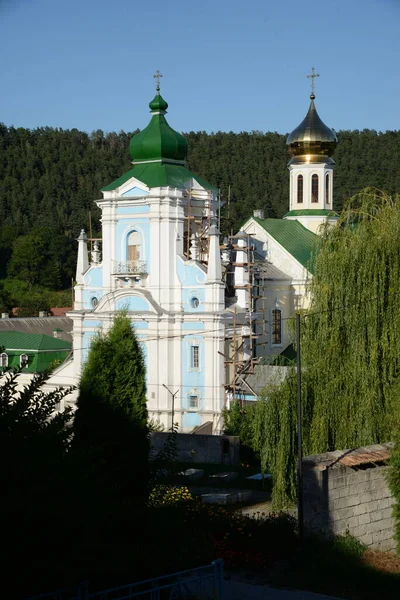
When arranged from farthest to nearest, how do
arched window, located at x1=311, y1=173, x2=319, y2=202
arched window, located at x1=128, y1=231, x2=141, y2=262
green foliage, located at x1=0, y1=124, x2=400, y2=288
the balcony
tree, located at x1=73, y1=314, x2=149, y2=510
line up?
green foliage, located at x1=0, y1=124, x2=400, y2=288 → arched window, located at x1=311, y1=173, x2=319, y2=202 → arched window, located at x1=128, y1=231, x2=141, y2=262 → the balcony → tree, located at x1=73, y1=314, x2=149, y2=510

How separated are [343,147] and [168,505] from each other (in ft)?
264

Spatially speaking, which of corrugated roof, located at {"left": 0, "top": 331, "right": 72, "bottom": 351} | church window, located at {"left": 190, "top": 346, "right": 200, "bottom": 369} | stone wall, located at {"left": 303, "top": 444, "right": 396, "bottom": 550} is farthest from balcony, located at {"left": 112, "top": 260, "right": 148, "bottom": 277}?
stone wall, located at {"left": 303, "top": 444, "right": 396, "bottom": 550}

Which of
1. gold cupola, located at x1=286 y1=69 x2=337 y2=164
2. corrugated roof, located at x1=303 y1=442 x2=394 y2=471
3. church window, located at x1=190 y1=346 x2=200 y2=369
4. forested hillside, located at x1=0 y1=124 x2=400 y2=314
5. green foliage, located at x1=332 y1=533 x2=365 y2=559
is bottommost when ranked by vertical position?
green foliage, located at x1=332 y1=533 x2=365 y2=559

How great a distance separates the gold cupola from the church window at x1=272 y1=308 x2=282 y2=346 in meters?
8.06

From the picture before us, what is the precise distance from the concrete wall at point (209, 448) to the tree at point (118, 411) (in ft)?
36.7

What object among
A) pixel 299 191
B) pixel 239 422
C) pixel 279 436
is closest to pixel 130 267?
pixel 239 422

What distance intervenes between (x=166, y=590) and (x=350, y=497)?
4991 mm

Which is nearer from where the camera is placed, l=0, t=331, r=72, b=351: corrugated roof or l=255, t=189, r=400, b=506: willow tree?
l=255, t=189, r=400, b=506: willow tree

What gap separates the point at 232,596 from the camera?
42.1 feet

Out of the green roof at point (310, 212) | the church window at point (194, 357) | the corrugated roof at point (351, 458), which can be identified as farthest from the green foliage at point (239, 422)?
the green roof at point (310, 212)

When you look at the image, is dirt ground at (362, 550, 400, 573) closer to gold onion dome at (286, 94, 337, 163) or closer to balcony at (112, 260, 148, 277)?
balcony at (112, 260, 148, 277)

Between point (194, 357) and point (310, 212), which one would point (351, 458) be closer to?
point (194, 357)

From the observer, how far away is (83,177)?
91.3 meters

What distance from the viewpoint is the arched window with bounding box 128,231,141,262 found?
3259 centimetres
